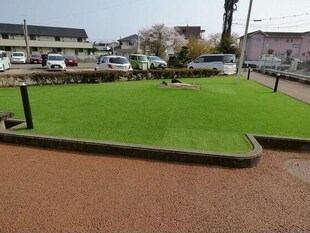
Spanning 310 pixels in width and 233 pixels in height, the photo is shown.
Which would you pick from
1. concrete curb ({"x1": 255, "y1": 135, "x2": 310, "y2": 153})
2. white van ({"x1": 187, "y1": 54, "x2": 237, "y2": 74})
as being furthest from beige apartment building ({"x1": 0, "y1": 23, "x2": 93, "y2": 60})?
concrete curb ({"x1": 255, "y1": 135, "x2": 310, "y2": 153})

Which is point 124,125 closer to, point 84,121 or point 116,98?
point 84,121

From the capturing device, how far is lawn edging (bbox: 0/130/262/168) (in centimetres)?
386

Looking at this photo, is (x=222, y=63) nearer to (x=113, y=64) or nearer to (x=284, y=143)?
(x=113, y=64)

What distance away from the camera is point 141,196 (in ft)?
→ 10.0

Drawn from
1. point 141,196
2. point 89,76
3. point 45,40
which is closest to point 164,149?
point 141,196

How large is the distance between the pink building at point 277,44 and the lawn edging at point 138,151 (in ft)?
157

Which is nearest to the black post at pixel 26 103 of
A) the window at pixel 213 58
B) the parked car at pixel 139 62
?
the window at pixel 213 58

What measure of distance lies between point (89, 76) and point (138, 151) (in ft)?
33.2

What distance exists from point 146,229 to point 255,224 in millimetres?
1240

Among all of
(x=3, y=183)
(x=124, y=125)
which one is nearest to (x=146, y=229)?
(x=3, y=183)

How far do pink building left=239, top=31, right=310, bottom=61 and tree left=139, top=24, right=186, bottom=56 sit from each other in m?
14.7

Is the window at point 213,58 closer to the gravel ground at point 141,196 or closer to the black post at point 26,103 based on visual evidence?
the gravel ground at point 141,196

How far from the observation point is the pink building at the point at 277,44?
46688 mm

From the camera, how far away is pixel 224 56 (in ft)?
64.6
